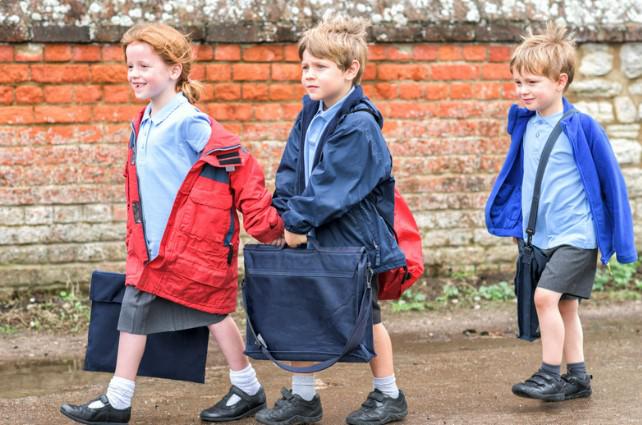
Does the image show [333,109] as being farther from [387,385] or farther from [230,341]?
[387,385]

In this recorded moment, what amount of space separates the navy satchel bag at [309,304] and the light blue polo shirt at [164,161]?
1.28 ft

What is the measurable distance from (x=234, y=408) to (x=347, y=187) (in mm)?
1131

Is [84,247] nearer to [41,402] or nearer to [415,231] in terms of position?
[41,402]

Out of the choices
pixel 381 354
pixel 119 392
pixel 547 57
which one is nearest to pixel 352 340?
pixel 381 354

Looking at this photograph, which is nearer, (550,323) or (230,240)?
(230,240)

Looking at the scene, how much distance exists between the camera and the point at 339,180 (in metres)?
4.19

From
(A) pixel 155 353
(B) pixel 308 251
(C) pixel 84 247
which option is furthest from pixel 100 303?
(C) pixel 84 247

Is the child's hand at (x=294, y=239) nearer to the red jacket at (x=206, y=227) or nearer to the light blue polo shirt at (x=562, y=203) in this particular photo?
the red jacket at (x=206, y=227)

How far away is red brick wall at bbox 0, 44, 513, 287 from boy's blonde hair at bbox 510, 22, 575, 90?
237 centimetres

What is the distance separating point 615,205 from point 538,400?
0.95 metres

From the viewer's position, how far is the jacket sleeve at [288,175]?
14.6ft

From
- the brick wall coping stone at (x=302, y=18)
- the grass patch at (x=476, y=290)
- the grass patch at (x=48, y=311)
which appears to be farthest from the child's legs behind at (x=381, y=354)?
the brick wall coping stone at (x=302, y=18)

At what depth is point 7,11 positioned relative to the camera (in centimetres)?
662

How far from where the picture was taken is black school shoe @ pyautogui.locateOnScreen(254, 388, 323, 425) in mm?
4449
